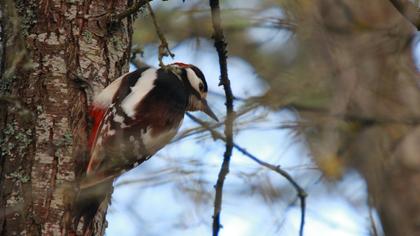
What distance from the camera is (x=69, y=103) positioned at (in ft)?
9.93

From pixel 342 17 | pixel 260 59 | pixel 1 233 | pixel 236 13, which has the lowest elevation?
pixel 1 233

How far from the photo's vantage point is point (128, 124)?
335cm

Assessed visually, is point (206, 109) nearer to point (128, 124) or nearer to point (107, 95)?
point (128, 124)

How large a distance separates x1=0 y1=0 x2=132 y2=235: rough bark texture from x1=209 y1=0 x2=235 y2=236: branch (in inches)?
18.2

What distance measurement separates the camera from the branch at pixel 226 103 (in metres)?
2.71

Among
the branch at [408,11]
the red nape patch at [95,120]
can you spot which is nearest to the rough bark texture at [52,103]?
the red nape patch at [95,120]

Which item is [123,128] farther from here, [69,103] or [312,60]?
[312,60]

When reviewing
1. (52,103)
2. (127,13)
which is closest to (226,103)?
(127,13)

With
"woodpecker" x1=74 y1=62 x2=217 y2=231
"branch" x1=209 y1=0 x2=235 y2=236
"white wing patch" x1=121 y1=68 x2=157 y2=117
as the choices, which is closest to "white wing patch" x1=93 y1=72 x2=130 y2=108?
"woodpecker" x1=74 y1=62 x2=217 y2=231

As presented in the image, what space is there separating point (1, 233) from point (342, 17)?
429cm

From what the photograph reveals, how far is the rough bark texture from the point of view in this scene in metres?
2.80

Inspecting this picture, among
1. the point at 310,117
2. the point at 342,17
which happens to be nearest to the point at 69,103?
the point at 310,117

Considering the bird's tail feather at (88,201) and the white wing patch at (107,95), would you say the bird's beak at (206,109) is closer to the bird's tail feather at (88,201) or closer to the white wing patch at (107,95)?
the white wing patch at (107,95)

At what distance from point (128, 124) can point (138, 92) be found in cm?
16
